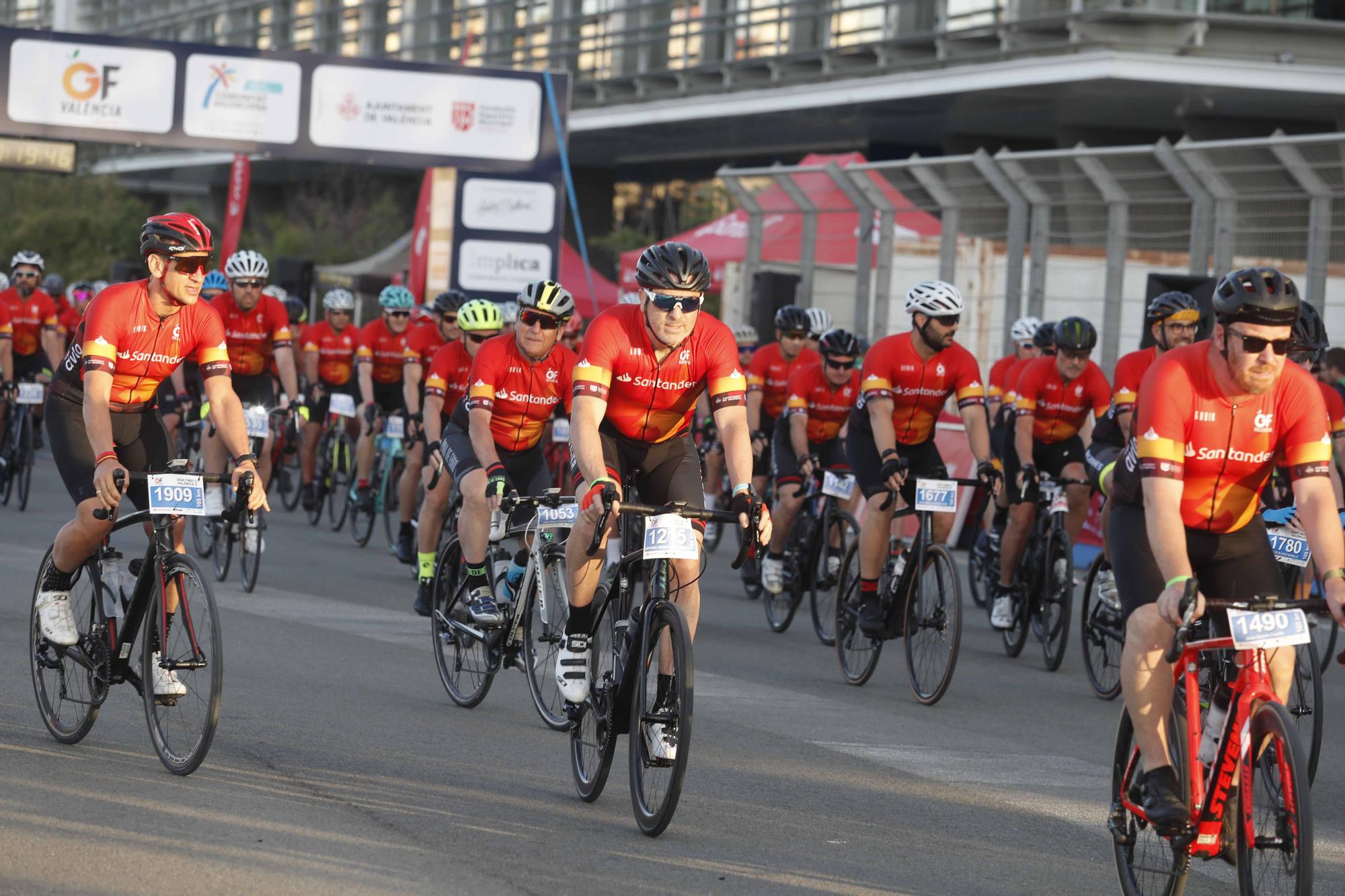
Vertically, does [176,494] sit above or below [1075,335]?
below

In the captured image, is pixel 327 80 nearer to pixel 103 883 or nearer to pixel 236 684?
pixel 236 684

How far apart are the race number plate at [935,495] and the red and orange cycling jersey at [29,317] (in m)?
11.8

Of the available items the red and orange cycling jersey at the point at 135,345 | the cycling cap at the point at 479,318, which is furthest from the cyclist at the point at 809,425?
the red and orange cycling jersey at the point at 135,345

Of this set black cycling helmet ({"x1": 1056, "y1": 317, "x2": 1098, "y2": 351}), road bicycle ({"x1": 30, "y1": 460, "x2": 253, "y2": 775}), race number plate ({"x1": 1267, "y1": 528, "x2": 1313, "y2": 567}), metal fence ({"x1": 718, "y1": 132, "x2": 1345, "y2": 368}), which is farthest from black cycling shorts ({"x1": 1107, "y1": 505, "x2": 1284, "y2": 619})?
metal fence ({"x1": 718, "y1": 132, "x2": 1345, "y2": 368})

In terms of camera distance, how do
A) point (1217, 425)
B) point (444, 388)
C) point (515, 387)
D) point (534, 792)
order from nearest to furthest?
point (1217, 425) → point (534, 792) → point (515, 387) → point (444, 388)

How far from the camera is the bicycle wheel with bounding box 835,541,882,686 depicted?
1011 centimetres

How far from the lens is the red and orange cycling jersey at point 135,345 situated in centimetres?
709

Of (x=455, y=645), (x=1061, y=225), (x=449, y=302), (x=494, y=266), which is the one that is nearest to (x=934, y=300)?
(x=455, y=645)

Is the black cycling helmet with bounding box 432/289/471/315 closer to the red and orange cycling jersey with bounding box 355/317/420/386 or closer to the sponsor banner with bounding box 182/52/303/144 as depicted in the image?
the red and orange cycling jersey with bounding box 355/317/420/386

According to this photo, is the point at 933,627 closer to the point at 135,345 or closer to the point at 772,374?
the point at 135,345

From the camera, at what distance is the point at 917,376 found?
1030 centimetres

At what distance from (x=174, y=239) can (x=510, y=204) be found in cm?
1777

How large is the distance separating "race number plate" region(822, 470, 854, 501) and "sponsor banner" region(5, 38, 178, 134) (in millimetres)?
14591

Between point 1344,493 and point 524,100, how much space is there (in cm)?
1597
